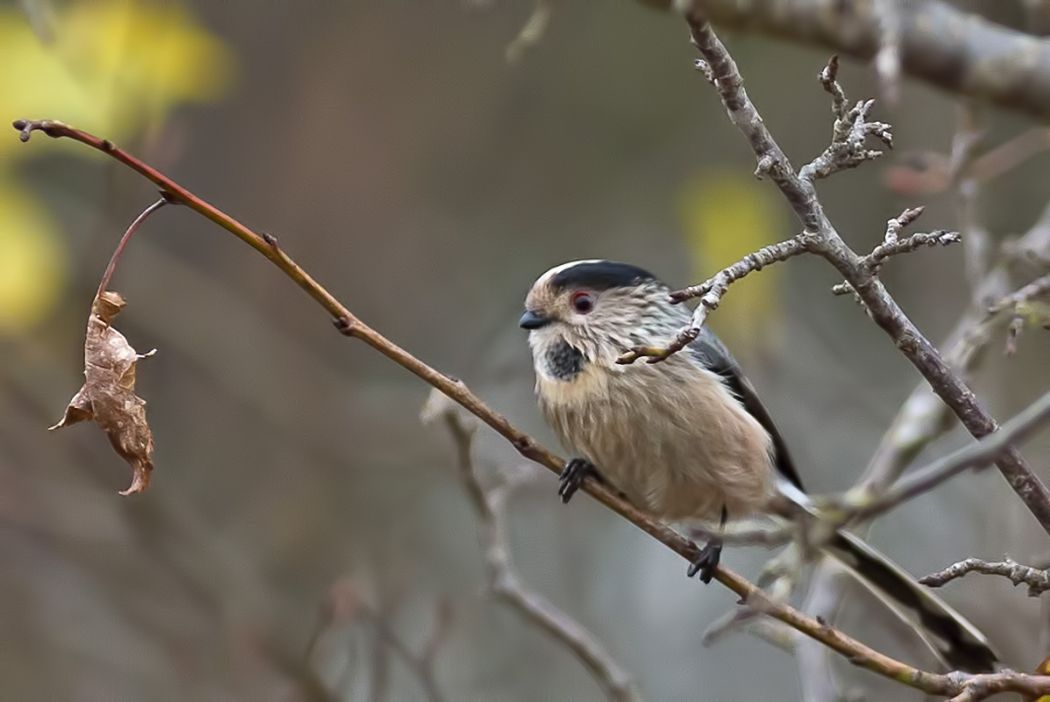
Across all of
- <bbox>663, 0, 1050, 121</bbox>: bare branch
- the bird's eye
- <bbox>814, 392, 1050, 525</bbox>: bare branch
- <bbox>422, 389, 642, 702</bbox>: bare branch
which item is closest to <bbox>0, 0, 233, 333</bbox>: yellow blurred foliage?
the bird's eye

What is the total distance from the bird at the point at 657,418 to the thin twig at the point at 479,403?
0.82m

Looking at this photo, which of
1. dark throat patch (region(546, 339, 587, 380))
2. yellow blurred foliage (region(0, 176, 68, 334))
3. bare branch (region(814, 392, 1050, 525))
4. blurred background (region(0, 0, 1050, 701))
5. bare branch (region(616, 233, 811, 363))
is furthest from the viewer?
blurred background (region(0, 0, 1050, 701))

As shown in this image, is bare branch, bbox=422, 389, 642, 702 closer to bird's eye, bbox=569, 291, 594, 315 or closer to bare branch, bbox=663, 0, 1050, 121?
bird's eye, bbox=569, 291, 594, 315

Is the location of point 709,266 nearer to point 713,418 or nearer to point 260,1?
point 713,418

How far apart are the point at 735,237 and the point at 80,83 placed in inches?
86.2

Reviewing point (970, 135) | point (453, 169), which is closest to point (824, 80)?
point (970, 135)

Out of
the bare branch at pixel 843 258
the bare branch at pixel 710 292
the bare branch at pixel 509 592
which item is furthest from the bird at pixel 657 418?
the bare branch at pixel 710 292

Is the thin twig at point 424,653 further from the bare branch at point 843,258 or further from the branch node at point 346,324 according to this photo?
the bare branch at point 843,258

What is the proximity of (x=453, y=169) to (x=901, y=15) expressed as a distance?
16.8 feet

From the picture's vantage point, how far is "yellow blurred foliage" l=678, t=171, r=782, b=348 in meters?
4.48

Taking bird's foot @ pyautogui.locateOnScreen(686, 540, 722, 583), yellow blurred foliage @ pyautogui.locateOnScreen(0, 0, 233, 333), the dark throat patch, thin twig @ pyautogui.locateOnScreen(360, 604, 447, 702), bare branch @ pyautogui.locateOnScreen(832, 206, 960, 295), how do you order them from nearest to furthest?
bare branch @ pyautogui.locateOnScreen(832, 206, 960, 295) < bird's foot @ pyautogui.locateOnScreen(686, 540, 722, 583) < thin twig @ pyautogui.locateOnScreen(360, 604, 447, 702) < the dark throat patch < yellow blurred foliage @ pyautogui.locateOnScreen(0, 0, 233, 333)

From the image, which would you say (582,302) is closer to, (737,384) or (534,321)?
(534,321)

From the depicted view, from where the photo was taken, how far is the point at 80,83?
3.89m

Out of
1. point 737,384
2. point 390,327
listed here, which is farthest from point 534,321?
point 390,327
